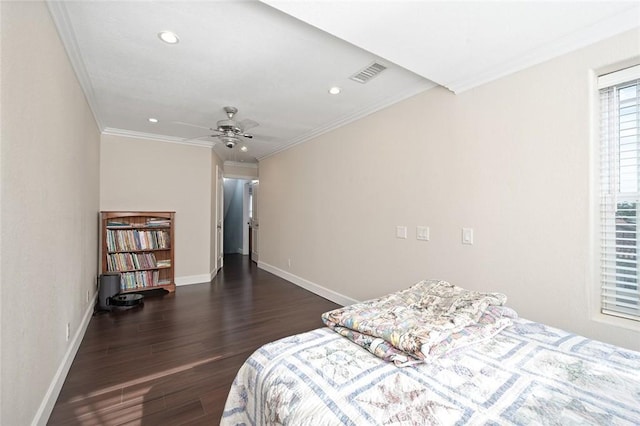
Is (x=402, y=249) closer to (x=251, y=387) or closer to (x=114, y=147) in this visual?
(x=251, y=387)

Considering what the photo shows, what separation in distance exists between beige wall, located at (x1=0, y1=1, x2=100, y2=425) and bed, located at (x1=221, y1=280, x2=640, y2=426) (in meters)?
1.08

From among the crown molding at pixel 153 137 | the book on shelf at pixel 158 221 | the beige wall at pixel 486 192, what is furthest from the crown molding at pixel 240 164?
the beige wall at pixel 486 192

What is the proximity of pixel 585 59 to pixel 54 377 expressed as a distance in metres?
4.09

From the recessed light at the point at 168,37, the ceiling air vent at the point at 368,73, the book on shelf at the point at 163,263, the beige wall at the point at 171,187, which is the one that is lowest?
the book on shelf at the point at 163,263

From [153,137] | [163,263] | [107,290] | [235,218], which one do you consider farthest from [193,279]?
[235,218]

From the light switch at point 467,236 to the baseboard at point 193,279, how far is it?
14.0ft

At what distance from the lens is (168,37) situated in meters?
2.01

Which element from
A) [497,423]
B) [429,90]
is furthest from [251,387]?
[429,90]

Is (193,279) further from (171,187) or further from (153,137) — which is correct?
(153,137)

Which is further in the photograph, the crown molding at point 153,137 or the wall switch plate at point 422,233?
the crown molding at point 153,137

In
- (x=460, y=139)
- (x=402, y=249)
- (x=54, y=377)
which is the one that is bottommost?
(x=54, y=377)

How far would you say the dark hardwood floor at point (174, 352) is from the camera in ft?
5.94

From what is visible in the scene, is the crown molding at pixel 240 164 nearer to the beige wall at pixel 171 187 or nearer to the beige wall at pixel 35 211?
the beige wall at pixel 171 187

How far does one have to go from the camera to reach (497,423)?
2.72 ft
